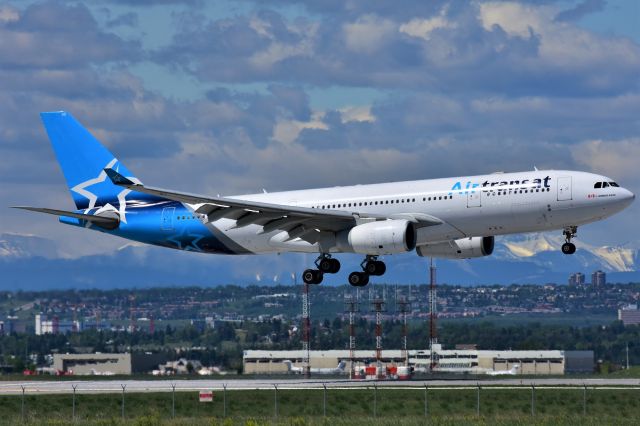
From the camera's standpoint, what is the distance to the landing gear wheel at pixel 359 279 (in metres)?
76.6

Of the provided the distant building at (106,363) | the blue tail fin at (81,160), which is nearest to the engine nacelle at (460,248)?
the blue tail fin at (81,160)

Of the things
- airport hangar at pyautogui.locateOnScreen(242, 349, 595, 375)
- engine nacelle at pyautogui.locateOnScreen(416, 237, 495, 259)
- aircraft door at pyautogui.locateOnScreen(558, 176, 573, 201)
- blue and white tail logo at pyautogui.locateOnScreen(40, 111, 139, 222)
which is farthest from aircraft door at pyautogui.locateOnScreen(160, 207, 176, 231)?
airport hangar at pyautogui.locateOnScreen(242, 349, 595, 375)

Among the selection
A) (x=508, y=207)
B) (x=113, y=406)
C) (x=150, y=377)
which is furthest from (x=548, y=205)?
(x=150, y=377)

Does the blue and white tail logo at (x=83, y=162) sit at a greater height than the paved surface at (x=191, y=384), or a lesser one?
greater

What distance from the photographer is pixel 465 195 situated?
71.6 meters

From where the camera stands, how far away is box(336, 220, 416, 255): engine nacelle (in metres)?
71.8

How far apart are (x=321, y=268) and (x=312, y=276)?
122 centimetres

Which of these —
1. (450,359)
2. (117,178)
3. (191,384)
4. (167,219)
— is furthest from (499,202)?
(450,359)

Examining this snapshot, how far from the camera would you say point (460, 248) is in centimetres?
7731

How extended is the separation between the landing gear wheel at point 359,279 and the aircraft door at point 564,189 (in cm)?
1250

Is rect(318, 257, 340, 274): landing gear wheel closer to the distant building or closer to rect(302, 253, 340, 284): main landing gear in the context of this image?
rect(302, 253, 340, 284): main landing gear

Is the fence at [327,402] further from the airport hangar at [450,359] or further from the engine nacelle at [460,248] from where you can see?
the airport hangar at [450,359]

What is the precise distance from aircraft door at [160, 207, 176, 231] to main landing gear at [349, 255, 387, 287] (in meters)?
11.2

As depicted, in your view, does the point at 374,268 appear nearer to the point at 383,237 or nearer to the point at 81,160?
the point at 383,237
